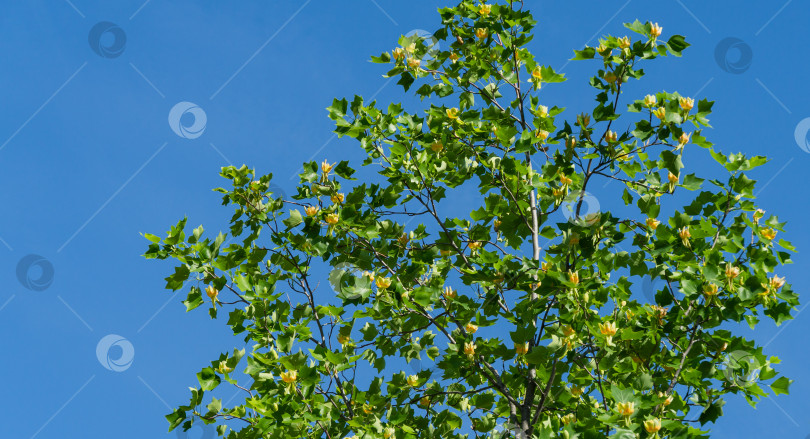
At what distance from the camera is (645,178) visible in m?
4.38

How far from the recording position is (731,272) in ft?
12.6

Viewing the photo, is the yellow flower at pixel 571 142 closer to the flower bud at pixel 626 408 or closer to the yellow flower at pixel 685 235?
the yellow flower at pixel 685 235

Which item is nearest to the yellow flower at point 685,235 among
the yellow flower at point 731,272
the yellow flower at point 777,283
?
the yellow flower at point 731,272

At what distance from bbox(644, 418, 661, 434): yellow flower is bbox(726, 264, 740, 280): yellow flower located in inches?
36.3

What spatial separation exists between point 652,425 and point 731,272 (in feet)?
3.19

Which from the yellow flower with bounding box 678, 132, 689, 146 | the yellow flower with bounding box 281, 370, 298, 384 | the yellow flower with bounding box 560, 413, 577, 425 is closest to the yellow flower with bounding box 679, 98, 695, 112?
the yellow flower with bounding box 678, 132, 689, 146

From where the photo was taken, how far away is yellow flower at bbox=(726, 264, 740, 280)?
384 centimetres

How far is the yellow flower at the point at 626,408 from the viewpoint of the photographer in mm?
3536

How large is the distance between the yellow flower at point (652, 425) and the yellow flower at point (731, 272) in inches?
36.3

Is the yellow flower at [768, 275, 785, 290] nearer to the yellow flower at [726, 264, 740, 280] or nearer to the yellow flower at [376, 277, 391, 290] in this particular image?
the yellow flower at [726, 264, 740, 280]

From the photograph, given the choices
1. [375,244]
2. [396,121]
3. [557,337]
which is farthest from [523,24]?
[557,337]

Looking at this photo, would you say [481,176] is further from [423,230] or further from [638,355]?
[638,355]

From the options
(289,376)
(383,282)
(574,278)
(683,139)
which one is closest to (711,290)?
(574,278)

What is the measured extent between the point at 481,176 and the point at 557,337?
1.20 m
